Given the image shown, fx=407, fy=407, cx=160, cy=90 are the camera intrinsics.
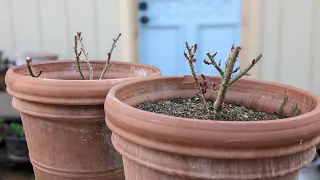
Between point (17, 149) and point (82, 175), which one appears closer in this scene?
point (82, 175)

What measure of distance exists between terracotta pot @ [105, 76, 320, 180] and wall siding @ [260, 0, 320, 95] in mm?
1797

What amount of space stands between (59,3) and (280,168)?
237 cm

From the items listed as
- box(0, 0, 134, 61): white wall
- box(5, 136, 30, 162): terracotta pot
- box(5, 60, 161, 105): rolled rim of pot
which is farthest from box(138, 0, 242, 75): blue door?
box(5, 60, 161, 105): rolled rim of pot

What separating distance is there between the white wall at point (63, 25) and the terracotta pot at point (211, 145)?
6.40ft

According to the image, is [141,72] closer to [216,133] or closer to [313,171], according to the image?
[216,133]

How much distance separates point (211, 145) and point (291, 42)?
202cm

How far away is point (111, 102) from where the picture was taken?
3.02 ft

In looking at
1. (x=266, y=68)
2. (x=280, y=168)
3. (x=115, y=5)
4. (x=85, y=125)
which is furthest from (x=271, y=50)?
(x=280, y=168)

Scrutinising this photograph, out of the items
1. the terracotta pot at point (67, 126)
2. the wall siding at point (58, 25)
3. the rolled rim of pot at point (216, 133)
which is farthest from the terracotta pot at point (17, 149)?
the rolled rim of pot at point (216, 133)

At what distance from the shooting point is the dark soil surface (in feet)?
3.31

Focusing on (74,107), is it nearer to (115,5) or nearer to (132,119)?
(132,119)

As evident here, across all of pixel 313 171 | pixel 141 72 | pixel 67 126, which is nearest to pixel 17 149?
pixel 141 72

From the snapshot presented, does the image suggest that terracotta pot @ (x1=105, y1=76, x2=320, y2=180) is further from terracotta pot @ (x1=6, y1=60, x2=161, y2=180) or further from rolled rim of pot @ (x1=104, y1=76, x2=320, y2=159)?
terracotta pot @ (x1=6, y1=60, x2=161, y2=180)

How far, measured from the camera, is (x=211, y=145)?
753 millimetres
